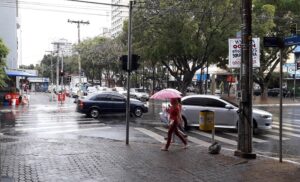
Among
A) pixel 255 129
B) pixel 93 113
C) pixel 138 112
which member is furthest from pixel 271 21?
pixel 255 129

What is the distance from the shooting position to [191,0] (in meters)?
33.1

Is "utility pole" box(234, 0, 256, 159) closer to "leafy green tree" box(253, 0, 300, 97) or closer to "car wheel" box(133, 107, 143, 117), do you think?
"car wheel" box(133, 107, 143, 117)

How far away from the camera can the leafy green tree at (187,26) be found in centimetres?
3319

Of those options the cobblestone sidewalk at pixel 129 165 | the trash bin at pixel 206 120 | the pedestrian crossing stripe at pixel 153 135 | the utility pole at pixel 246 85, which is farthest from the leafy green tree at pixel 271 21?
the cobblestone sidewalk at pixel 129 165

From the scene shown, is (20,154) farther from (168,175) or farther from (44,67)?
(44,67)

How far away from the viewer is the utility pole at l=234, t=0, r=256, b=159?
12.0 metres

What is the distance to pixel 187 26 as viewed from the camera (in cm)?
3288

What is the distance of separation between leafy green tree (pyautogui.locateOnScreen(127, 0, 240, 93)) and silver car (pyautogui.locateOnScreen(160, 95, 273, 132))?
527 inches

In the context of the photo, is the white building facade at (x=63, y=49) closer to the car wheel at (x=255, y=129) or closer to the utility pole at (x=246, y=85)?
the car wheel at (x=255, y=129)

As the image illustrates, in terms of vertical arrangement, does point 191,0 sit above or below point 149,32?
above

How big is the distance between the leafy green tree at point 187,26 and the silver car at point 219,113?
13.4m

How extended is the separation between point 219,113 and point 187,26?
1457 cm

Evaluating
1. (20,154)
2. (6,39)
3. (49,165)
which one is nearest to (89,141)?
(20,154)

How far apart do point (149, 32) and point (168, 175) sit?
26.0 m
